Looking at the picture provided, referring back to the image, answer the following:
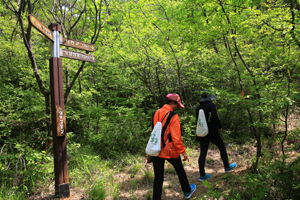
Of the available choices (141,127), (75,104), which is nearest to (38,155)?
(141,127)

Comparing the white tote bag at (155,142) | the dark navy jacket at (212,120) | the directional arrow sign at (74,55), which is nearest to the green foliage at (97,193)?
the white tote bag at (155,142)

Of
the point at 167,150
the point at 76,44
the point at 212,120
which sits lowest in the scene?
the point at 167,150

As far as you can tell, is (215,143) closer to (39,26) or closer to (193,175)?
(193,175)

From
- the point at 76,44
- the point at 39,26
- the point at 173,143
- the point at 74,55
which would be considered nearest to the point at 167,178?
the point at 173,143

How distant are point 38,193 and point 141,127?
351 cm

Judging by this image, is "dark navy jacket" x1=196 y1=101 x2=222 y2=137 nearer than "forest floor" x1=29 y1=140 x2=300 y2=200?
No

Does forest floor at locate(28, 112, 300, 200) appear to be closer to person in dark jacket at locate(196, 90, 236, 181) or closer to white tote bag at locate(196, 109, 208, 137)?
person in dark jacket at locate(196, 90, 236, 181)

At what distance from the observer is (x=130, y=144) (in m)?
5.56

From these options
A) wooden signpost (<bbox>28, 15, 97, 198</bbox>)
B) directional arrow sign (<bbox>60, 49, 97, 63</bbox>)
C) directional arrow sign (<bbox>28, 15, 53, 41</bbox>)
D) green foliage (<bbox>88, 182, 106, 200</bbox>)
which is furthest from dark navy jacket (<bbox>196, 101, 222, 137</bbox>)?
directional arrow sign (<bbox>28, 15, 53, 41</bbox>)

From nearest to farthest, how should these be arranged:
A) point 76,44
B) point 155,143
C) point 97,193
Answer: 1. point 155,143
2. point 97,193
3. point 76,44

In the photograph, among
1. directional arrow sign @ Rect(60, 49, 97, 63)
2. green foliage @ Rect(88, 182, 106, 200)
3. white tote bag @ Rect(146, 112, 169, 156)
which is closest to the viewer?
white tote bag @ Rect(146, 112, 169, 156)

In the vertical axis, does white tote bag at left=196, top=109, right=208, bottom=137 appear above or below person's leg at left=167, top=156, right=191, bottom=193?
above

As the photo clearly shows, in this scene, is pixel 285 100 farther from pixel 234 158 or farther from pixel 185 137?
pixel 185 137

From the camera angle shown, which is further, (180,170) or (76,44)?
(76,44)
